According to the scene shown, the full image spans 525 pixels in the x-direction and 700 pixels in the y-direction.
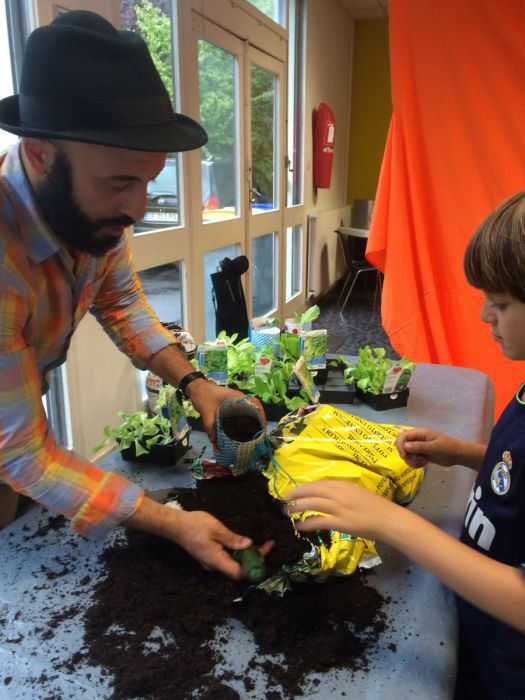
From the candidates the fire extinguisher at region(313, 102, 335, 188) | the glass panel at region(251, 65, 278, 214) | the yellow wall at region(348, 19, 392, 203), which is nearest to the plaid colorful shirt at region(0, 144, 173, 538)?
the glass panel at region(251, 65, 278, 214)

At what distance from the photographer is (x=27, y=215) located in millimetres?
870

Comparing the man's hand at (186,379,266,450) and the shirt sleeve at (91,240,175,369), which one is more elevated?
the shirt sleeve at (91,240,175,369)

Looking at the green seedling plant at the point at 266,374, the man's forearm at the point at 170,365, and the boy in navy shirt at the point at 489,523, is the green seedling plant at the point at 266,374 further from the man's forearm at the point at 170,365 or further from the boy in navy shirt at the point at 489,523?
the boy in navy shirt at the point at 489,523

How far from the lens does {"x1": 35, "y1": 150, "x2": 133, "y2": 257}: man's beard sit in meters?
0.86

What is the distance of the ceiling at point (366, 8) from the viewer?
18.4 ft

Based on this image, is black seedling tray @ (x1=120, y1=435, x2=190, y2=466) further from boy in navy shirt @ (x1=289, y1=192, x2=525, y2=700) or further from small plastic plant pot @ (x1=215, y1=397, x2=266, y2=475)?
boy in navy shirt @ (x1=289, y1=192, x2=525, y2=700)

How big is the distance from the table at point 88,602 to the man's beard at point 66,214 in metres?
0.48

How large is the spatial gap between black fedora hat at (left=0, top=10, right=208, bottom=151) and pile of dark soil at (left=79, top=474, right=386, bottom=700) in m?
0.64

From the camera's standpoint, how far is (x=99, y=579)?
839 millimetres

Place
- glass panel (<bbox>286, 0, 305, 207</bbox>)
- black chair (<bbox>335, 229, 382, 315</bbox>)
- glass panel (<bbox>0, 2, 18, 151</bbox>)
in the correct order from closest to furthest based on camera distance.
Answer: glass panel (<bbox>0, 2, 18, 151</bbox>), glass panel (<bbox>286, 0, 305, 207</bbox>), black chair (<bbox>335, 229, 382, 315</bbox>)

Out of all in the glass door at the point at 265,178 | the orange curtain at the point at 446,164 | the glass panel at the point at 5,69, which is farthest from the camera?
the glass door at the point at 265,178

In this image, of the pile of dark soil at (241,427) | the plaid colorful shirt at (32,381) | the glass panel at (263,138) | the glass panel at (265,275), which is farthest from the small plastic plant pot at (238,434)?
the glass panel at (265,275)

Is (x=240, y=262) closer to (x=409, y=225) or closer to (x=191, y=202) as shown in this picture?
(x=191, y=202)

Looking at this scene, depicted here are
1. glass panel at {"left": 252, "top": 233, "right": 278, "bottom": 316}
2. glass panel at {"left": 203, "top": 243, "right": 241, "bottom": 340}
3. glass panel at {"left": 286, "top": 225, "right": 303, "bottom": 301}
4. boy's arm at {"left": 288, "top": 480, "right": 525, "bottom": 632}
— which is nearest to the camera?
boy's arm at {"left": 288, "top": 480, "right": 525, "bottom": 632}
